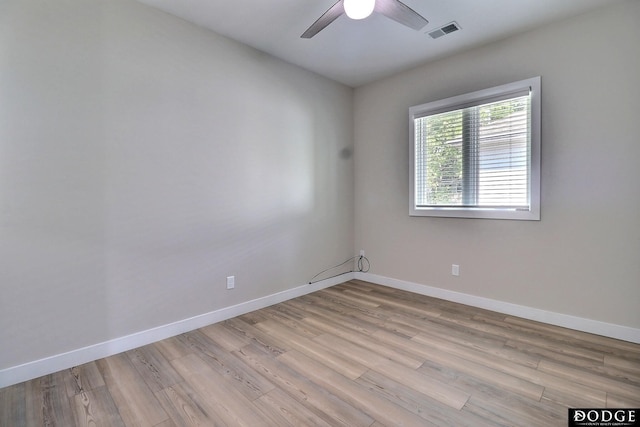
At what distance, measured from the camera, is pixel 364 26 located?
106 inches

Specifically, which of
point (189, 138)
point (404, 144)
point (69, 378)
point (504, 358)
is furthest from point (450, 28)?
point (69, 378)

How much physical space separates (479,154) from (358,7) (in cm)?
199

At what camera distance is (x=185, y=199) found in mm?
2594

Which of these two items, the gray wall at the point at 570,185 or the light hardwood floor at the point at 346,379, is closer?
the light hardwood floor at the point at 346,379

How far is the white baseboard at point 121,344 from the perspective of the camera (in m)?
1.90

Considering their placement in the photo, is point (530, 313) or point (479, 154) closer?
point (530, 313)

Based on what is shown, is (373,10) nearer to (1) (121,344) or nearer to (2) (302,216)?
(2) (302,216)

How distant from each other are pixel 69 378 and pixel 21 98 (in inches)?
71.7

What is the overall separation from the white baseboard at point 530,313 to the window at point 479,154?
34.2 inches

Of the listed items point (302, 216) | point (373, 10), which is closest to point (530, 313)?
point (302, 216)
